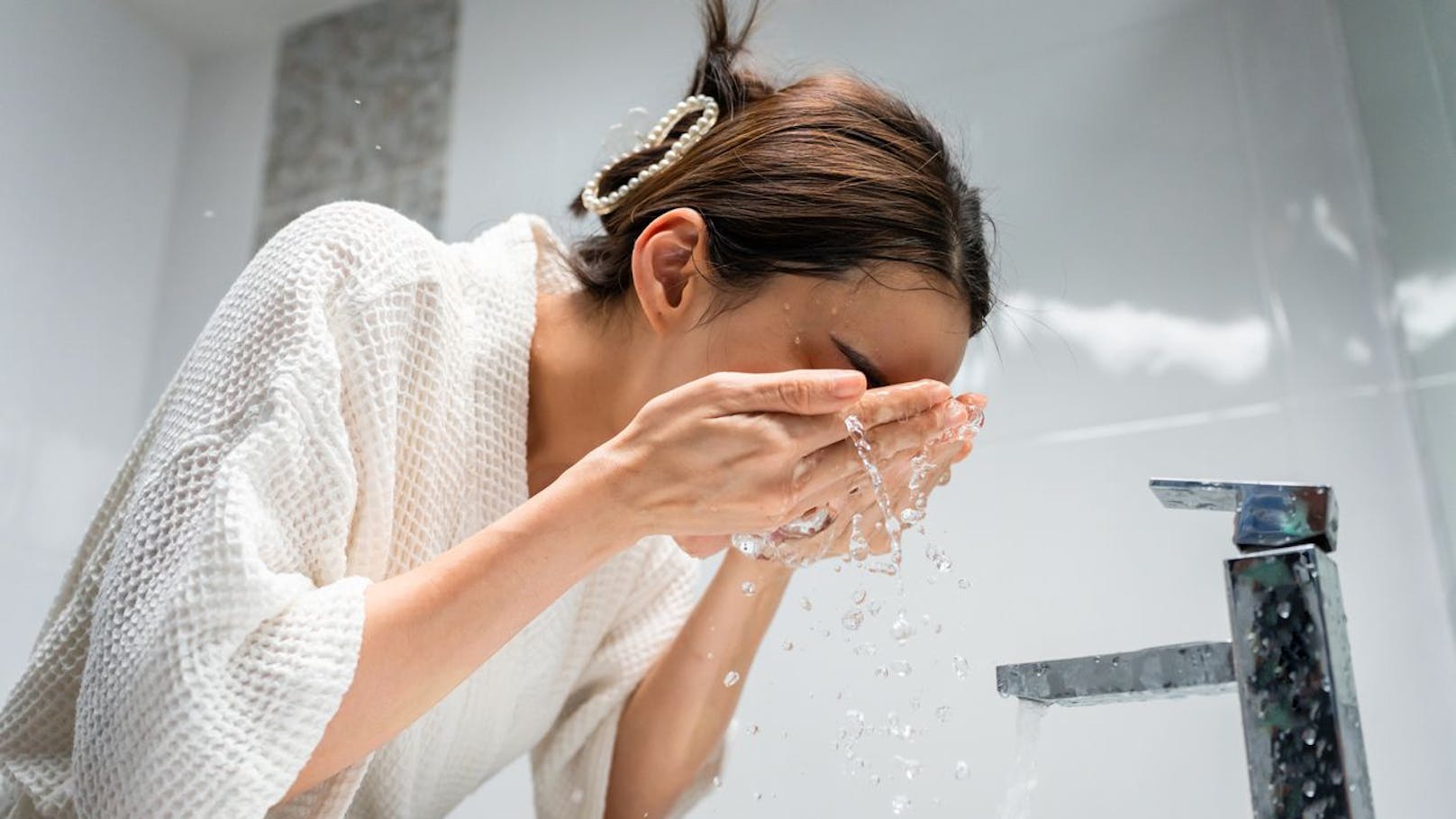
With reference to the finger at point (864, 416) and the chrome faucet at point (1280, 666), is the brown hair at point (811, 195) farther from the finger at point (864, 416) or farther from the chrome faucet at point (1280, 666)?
the chrome faucet at point (1280, 666)

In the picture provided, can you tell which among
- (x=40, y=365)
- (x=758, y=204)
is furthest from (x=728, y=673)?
(x=40, y=365)

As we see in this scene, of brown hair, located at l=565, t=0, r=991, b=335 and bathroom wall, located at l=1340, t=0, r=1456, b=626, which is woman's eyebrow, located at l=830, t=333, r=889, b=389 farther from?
bathroom wall, located at l=1340, t=0, r=1456, b=626

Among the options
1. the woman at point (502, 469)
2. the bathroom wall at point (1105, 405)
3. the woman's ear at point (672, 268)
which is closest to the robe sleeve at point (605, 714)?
the woman at point (502, 469)

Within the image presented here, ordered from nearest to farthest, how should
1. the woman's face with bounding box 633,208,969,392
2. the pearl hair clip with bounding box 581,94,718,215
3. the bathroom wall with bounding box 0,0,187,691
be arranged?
the woman's face with bounding box 633,208,969,392 < the pearl hair clip with bounding box 581,94,718,215 < the bathroom wall with bounding box 0,0,187,691

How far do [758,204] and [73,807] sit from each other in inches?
20.1

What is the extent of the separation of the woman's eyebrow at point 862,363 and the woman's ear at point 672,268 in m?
0.10

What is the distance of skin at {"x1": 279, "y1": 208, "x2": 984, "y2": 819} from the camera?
0.67m

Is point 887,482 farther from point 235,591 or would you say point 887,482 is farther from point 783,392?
point 235,591

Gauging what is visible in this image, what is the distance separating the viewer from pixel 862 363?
0.78 metres

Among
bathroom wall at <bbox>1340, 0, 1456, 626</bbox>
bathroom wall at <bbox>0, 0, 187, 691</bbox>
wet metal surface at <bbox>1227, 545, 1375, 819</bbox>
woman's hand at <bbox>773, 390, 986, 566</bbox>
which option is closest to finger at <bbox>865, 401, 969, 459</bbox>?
woman's hand at <bbox>773, 390, 986, 566</bbox>

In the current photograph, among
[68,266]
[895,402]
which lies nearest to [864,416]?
[895,402]

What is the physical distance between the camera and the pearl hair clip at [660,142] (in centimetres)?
91

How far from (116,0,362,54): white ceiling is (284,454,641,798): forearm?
3.72 feet

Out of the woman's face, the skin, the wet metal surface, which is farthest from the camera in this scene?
the woman's face
